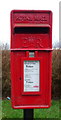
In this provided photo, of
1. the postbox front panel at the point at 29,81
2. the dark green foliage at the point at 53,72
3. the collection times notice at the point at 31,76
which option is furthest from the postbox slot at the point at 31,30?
the dark green foliage at the point at 53,72

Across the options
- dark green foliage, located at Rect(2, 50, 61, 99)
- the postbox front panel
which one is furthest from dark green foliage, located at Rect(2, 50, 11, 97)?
the postbox front panel

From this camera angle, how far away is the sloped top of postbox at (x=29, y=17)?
360 centimetres

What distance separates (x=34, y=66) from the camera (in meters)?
3.65

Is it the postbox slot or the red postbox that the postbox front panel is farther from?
the postbox slot

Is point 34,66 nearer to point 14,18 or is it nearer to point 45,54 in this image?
point 45,54

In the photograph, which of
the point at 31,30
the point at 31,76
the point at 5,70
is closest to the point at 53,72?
the point at 5,70

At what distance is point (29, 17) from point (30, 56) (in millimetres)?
593

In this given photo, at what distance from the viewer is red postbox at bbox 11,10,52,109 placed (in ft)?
11.8

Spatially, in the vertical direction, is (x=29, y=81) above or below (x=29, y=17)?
below

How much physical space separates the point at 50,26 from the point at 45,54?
432mm

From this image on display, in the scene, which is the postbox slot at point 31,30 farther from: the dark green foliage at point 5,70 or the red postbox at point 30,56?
the dark green foliage at point 5,70

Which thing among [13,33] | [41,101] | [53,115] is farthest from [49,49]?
[53,115]

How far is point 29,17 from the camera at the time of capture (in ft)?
11.8

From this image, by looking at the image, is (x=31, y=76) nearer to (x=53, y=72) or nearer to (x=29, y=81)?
(x=29, y=81)
